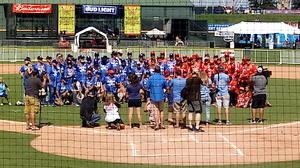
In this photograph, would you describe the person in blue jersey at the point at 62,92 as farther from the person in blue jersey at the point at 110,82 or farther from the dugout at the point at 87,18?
the dugout at the point at 87,18

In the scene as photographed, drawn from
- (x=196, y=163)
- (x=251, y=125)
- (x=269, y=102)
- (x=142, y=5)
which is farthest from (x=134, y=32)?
(x=196, y=163)

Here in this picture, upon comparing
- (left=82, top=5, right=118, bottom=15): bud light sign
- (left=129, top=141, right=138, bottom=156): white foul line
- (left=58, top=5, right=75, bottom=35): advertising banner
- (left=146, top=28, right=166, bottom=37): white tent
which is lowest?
(left=129, top=141, right=138, bottom=156): white foul line

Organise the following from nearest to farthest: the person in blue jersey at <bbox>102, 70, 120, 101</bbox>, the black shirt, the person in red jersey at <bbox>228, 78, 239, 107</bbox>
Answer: the black shirt
the person in blue jersey at <bbox>102, 70, 120, 101</bbox>
the person in red jersey at <bbox>228, 78, 239, 107</bbox>

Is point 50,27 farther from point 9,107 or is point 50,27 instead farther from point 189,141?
point 189,141

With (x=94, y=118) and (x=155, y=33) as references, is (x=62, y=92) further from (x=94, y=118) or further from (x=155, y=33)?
(x=155, y=33)

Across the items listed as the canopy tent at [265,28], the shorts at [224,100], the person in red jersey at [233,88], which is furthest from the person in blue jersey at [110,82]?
the canopy tent at [265,28]

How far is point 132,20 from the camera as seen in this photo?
154 feet

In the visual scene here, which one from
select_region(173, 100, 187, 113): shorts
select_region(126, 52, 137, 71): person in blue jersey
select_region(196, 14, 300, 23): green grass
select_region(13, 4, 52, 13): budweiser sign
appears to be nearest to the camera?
select_region(173, 100, 187, 113): shorts

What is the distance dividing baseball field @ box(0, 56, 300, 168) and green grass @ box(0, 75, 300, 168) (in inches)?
0.8

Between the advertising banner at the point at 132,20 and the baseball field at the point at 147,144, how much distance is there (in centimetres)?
2935

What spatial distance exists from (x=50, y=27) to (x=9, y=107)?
91.8ft

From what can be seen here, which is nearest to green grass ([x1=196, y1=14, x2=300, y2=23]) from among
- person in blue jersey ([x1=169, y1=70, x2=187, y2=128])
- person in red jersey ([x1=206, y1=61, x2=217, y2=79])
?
person in red jersey ([x1=206, y1=61, x2=217, y2=79])

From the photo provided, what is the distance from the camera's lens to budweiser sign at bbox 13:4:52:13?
4500cm

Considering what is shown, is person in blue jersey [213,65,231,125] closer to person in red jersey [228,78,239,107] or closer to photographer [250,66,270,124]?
photographer [250,66,270,124]
